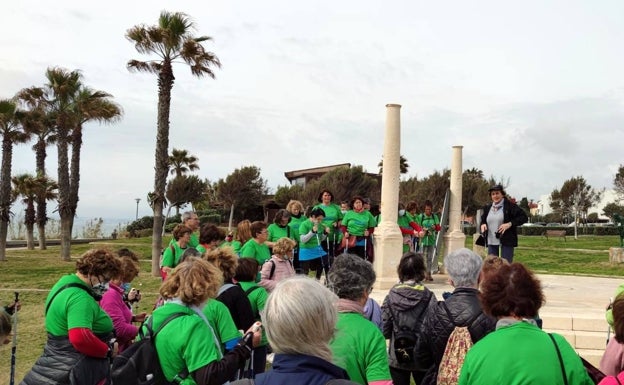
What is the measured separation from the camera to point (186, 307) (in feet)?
10.6

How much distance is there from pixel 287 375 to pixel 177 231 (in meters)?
5.72

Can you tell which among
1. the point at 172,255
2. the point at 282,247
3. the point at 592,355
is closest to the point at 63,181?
the point at 172,255

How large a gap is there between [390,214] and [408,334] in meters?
8.58

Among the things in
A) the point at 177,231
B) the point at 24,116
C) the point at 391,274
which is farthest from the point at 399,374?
the point at 24,116

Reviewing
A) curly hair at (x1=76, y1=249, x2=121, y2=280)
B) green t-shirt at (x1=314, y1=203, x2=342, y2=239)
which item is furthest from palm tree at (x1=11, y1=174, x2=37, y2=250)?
curly hair at (x1=76, y1=249, x2=121, y2=280)

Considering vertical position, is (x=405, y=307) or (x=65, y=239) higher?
(x=405, y=307)

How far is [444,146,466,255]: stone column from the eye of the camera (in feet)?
50.5

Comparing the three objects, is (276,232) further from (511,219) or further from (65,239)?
(65,239)

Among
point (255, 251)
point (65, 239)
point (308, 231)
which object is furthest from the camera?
point (65, 239)

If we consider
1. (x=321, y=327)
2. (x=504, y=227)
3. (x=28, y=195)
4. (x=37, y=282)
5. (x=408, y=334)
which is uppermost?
(x=28, y=195)

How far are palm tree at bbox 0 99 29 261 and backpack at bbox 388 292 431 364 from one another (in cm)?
2570

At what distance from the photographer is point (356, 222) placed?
424 inches

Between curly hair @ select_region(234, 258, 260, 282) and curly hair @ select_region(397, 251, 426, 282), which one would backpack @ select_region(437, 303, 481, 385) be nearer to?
curly hair @ select_region(397, 251, 426, 282)

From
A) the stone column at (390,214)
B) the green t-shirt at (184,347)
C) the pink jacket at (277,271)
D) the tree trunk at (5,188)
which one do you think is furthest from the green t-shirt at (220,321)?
the tree trunk at (5,188)
